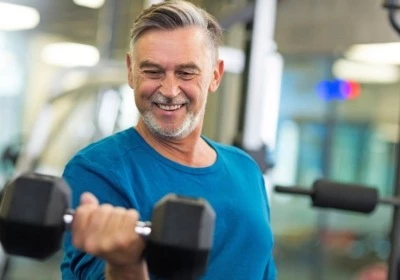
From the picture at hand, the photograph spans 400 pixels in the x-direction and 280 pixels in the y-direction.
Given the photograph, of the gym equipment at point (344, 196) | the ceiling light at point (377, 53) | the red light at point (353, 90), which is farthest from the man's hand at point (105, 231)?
the red light at point (353, 90)

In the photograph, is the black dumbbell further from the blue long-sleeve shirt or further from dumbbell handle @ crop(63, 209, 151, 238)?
the blue long-sleeve shirt

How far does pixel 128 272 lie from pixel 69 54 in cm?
442

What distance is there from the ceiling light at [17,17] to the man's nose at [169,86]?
4.04m

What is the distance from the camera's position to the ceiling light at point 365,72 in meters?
5.16

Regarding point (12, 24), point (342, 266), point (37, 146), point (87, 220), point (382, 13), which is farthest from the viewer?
point (342, 266)

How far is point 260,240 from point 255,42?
1.59 metres

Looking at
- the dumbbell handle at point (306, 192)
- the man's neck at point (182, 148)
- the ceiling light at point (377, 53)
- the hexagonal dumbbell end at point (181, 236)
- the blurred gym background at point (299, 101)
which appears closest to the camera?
the hexagonal dumbbell end at point (181, 236)

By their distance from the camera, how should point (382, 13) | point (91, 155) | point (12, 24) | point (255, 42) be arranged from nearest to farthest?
point (91, 155), point (255, 42), point (382, 13), point (12, 24)

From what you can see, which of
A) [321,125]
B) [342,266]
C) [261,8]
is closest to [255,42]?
[261,8]

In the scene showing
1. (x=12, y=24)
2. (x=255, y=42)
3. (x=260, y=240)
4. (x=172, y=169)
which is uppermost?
(x=12, y=24)

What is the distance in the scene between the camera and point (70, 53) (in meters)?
5.30

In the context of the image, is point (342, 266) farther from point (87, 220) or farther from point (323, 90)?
point (87, 220)

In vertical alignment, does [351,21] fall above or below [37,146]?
above

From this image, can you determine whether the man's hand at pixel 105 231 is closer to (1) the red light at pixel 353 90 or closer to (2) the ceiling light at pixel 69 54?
(2) the ceiling light at pixel 69 54
